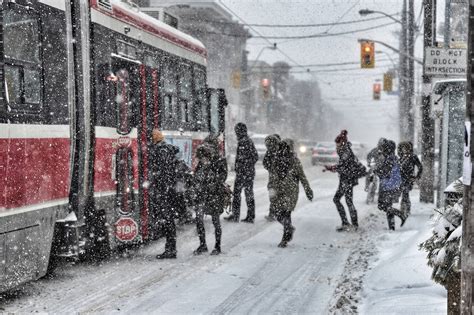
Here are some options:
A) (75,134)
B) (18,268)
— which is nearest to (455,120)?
(75,134)

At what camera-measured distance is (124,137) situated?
31.7 feet

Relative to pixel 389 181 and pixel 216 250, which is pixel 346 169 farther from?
pixel 216 250

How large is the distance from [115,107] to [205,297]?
3.18 metres

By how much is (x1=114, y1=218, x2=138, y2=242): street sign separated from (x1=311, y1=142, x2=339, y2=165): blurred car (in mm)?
31535

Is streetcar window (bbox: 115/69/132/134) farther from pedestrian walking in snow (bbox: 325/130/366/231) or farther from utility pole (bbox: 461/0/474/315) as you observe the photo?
utility pole (bbox: 461/0/474/315)

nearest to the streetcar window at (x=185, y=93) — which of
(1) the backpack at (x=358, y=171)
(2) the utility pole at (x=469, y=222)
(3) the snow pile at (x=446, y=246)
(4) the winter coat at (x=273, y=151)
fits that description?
(4) the winter coat at (x=273, y=151)

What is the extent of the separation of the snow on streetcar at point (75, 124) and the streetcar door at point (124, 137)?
0.6 inches

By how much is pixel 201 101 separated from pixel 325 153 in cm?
2756

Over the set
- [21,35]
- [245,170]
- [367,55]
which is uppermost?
[367,55]

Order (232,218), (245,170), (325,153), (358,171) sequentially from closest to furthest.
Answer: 1. (358,171)
2. (245,170)
3. (232,218)
4. (325,153)

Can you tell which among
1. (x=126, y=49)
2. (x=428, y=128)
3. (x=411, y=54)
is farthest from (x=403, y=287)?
(x=411, y=54)

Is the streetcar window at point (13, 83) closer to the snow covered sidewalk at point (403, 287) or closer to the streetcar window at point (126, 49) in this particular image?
the streetcar window at point (126, 49)

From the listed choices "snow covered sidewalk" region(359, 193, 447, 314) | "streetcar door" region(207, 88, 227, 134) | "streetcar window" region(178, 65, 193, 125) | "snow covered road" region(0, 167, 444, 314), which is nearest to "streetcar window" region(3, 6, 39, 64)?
"snow covered road" region(0, 167, 444, 314)

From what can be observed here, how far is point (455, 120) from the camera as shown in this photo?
1328 cm
